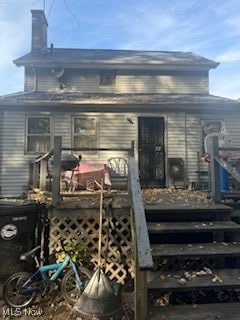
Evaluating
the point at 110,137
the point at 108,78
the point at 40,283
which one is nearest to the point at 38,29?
the point at 108,78

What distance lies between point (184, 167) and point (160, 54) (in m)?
6.28

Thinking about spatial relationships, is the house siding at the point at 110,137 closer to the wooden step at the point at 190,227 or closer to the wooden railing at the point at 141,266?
the wooden step at the point at 190,227

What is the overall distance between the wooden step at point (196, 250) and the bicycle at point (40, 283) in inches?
42.4

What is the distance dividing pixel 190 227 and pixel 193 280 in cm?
90

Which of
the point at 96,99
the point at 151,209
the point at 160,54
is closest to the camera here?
the point at 151,209

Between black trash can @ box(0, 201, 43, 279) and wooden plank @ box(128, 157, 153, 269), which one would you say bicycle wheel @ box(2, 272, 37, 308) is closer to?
black trash can @ box(0, 201, 43, 279)

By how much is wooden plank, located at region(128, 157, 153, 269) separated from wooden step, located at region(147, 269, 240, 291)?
62cm

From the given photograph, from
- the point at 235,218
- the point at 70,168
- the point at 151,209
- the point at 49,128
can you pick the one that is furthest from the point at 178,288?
the point at 49,128

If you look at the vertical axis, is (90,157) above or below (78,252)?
above

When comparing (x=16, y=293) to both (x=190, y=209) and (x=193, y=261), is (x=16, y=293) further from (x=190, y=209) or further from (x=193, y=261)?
(x=190, y=209)

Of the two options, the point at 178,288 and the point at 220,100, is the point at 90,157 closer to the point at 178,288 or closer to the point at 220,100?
the point at 220,100

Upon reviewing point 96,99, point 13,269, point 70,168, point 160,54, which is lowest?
point 13,269

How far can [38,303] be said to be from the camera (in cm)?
388

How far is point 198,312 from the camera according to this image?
3.09 m
